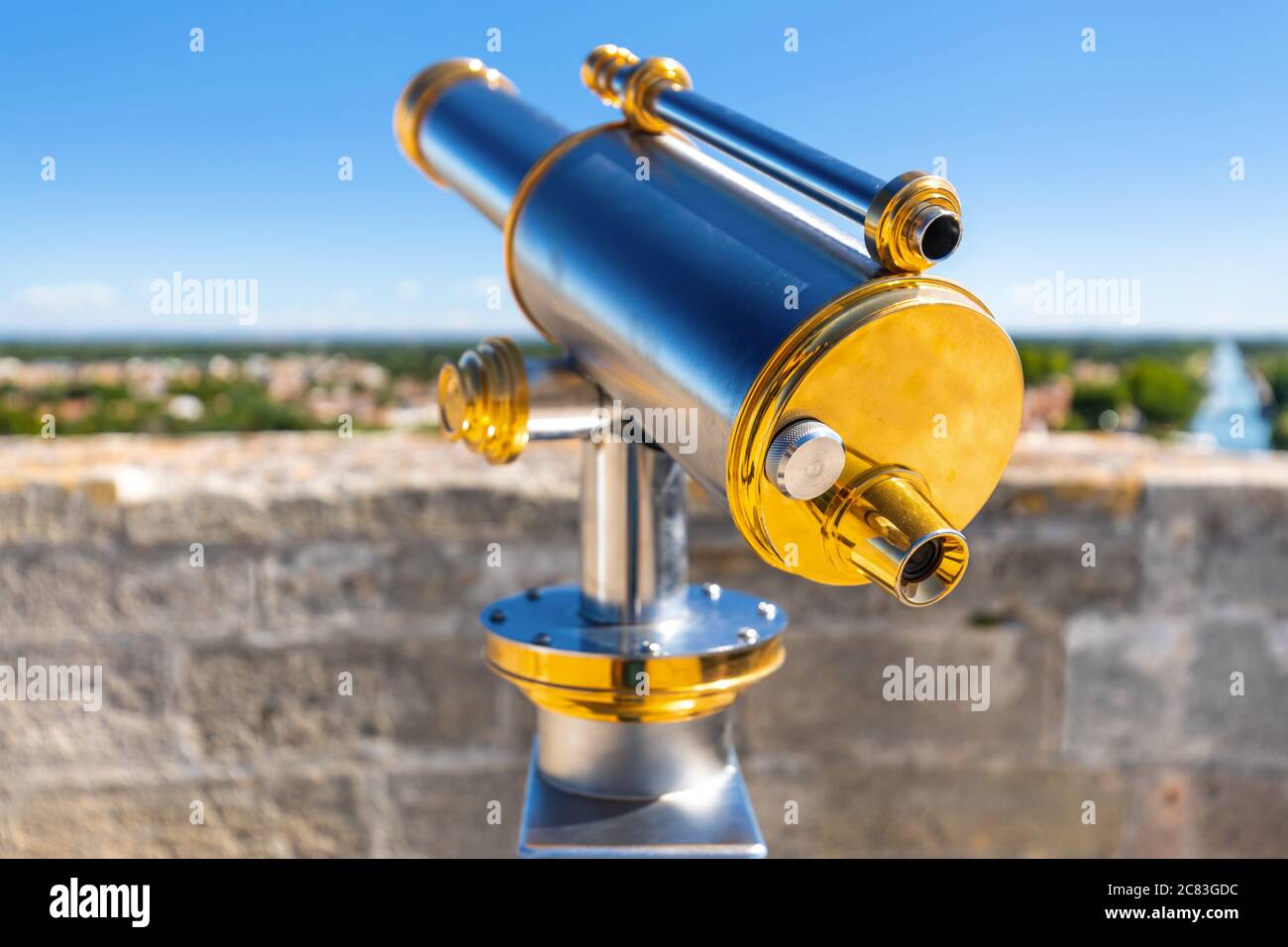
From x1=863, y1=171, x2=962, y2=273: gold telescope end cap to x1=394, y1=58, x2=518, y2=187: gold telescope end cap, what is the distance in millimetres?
653

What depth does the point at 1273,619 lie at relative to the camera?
5.17 feet

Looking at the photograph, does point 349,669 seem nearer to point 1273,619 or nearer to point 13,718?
point 13,718

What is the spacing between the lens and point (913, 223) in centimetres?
56

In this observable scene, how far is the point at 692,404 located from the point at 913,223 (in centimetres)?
16

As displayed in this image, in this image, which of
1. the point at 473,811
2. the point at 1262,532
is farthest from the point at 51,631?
the point at 1262,532

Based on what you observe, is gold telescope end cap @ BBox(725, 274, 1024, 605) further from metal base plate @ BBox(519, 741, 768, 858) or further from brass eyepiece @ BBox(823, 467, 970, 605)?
metal base plate @ BBox(519, 741, 768, 858)

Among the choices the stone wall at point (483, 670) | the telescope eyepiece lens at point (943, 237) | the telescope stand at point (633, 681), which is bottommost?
the stone wall at point (483, 670)

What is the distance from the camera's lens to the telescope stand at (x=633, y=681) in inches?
29.4

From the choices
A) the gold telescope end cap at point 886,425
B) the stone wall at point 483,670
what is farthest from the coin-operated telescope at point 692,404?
the stone wall at point 483,670

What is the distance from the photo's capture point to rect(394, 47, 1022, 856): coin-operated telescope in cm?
56

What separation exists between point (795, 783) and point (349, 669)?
652 millimetres

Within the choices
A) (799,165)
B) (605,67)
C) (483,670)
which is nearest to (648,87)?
(605,67)

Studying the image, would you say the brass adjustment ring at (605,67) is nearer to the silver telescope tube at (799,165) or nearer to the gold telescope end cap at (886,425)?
the silver telescope tube at (799,165)

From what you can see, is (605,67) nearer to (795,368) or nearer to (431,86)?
(431,86)
